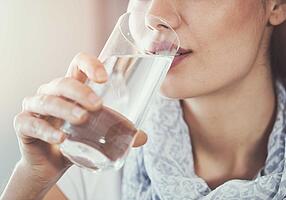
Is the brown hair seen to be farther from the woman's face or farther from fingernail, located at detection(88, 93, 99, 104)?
fingernail, located at detection(88, 93, 99, 104)

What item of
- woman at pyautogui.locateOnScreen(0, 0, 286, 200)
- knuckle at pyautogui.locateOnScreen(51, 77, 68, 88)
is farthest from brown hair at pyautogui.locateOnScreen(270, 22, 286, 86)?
knuckle at pyautogui.locateOnScreen(51, 77, 68, 88)

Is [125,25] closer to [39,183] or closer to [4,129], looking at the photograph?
[39,183]

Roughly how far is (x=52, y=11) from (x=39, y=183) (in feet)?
1.88

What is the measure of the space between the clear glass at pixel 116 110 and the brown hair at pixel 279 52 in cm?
41

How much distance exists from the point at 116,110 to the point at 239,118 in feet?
1.54

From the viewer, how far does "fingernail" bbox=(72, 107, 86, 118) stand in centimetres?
58

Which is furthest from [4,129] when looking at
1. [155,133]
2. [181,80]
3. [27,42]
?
[181,80]

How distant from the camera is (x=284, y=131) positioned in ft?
3.11

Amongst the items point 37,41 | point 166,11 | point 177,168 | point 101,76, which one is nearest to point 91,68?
point 101,76

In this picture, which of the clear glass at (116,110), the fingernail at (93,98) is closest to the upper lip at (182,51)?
the clear glass at (116,110)

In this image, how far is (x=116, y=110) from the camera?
0.59 meters

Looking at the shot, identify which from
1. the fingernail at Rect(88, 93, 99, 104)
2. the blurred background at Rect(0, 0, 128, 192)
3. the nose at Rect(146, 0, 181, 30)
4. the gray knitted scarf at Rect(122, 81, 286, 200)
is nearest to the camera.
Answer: the fingernail at Rect(88, 93, 99, 104)

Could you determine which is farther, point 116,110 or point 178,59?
point 178,59

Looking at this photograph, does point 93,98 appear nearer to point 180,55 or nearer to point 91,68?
point 91,68
